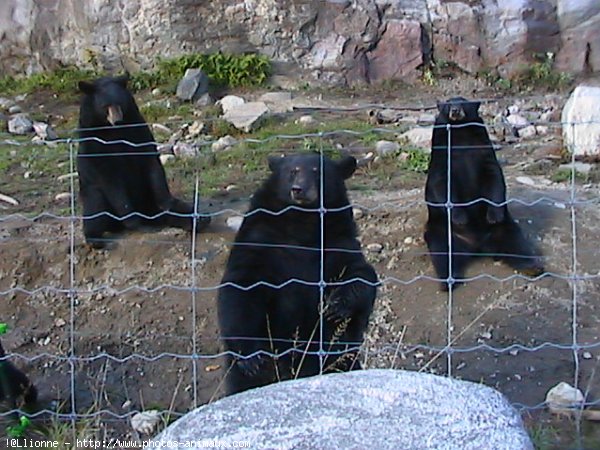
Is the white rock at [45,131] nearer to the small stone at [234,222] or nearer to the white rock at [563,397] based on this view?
the small stone at [234,222]

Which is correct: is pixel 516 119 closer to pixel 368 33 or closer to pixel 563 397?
pixel 368 33

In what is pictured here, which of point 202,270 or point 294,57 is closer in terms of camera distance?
point 202,270

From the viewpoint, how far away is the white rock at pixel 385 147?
9.90 metres

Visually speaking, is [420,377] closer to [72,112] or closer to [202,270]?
[202,270]

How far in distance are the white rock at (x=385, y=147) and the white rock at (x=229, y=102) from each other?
92.6 inches

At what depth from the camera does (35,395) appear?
5934mm

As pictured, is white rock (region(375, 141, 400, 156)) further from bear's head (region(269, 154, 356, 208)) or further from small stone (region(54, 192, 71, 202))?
bear's head (region(269, 154, 356, 208))

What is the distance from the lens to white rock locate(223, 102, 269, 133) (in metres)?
11.1

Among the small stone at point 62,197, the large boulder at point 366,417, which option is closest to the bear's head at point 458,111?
the small stone at point 62,197

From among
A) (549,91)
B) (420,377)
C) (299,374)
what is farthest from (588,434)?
(549,91)

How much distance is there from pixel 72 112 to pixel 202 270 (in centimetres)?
550

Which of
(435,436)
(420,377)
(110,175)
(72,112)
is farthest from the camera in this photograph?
(72,112)

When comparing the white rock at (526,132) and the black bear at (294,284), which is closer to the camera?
the black bear at (294,284)

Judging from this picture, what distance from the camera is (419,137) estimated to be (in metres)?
10.3
